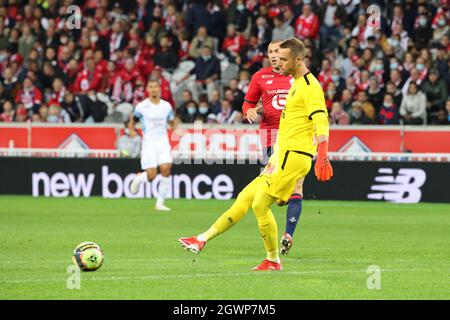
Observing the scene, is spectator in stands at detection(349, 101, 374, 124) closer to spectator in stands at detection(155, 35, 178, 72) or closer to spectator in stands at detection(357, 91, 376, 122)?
spectator in stands at detection(357, 91, 376, 122)

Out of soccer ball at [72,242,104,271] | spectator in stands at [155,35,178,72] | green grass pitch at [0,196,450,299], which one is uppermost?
spectator in stands at [155,35,178,72]

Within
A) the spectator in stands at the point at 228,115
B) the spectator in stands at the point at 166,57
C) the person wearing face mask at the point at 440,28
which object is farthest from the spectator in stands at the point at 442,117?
the spectator in stands at the point at 166,57

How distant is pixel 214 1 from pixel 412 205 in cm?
902

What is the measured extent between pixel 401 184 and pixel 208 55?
6.26 meters

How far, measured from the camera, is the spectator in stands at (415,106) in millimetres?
23562

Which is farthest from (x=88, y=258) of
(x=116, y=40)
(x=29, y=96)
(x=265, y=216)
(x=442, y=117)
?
(x=116, y=40)

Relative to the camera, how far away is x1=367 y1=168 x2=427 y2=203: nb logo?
22.6m

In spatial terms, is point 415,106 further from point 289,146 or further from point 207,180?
point 289,146

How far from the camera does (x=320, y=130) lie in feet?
35.6

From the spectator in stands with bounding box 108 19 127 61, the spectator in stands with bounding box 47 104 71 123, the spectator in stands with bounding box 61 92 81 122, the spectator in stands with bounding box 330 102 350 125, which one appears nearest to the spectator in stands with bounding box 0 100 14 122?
the spectator in stands with bounding box 47 104 71 123

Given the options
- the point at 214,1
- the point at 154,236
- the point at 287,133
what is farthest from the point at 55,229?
the point at 214,1

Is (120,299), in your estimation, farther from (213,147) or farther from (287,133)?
(213,147)

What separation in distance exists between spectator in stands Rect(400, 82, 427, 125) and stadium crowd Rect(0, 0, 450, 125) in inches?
0.9

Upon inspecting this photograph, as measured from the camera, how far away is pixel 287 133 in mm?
11250
